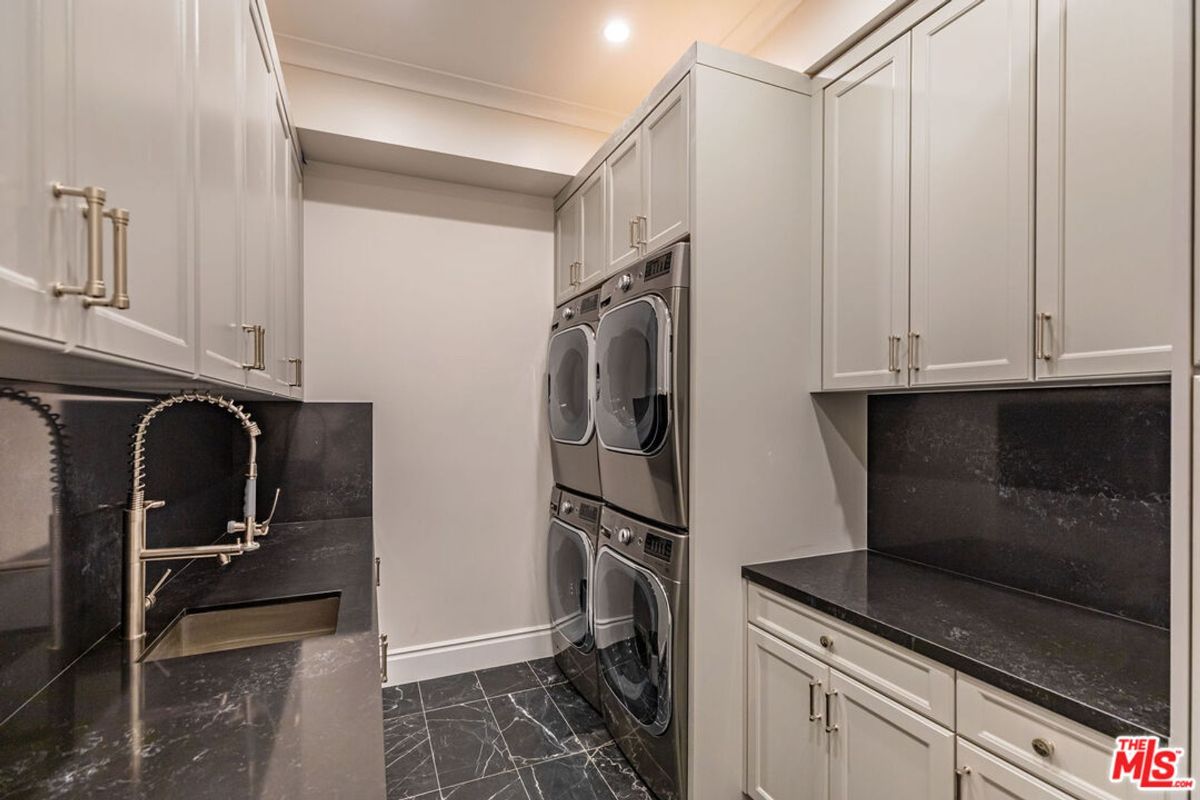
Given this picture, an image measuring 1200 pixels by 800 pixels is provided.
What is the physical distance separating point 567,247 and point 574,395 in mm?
863

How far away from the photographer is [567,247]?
2.99 m

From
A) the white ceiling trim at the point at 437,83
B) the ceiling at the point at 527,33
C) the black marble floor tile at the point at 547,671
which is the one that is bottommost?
the black marble floor tile at the point at 547,671

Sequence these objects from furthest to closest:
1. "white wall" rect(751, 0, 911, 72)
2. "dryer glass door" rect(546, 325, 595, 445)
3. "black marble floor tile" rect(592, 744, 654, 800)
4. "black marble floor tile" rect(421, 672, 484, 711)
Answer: "black marble floor tile" rect(421, 672, 484, 711) → "dryer glass door" rect(546, 325, 595, 445) → "black marble floor tile" rect(592, 744, 654, 800) → "white wall" rect(751, 0, 911, 72)

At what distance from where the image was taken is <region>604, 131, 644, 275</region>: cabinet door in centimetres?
220

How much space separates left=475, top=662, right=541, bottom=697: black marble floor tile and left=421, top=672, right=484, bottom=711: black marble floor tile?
4cm

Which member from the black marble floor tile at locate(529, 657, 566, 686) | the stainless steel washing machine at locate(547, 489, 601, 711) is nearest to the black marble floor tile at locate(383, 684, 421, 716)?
the black marble floor tile at locate(529, 657, 566, 686)

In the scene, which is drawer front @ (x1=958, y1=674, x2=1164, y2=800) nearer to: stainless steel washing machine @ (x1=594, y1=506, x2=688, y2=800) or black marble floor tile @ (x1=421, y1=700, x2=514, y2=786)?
stainless steel washing machine @ (x1=594, y1=506, x2=688, y2=800)

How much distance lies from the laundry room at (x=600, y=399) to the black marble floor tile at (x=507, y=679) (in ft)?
0.10

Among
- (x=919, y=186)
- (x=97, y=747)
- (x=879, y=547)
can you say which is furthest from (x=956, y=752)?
(x=97, y=747)

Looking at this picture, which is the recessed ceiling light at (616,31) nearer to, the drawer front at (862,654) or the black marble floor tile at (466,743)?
the drawer front at (862,654)

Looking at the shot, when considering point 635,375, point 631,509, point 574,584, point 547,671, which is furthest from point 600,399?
point 547,671

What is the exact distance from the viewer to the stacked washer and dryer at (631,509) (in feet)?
6.06

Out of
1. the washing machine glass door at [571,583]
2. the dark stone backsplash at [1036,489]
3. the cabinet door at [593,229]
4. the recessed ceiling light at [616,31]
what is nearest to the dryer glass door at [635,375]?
the cabinet door at [593,229]

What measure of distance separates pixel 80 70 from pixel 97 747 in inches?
39.2
